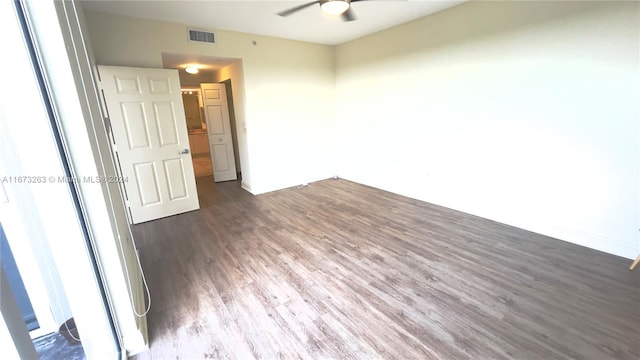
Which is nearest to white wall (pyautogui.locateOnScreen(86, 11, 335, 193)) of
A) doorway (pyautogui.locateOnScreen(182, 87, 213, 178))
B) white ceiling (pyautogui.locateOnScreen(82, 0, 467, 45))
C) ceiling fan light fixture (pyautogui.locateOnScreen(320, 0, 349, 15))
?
white ceiling (pyautogui.locateOnScreen(82, 0, 467, 45))

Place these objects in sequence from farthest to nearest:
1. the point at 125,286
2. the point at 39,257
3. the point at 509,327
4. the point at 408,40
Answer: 1. the point at 408,40
2. the point at 509,327
3. the point at 125,286
4. the point at 39,257

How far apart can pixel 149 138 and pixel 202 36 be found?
1.65 meters

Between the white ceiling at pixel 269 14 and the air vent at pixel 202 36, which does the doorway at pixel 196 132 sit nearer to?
the air vent at pixel 202 36

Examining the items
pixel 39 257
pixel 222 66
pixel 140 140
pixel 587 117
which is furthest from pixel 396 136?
pixel 39 257

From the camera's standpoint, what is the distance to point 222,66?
497 centimetres

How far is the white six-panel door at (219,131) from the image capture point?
5.44 meters

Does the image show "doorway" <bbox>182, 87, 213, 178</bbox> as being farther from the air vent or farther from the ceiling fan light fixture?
the ceiling fan light fixture

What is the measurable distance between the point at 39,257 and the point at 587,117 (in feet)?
13.9

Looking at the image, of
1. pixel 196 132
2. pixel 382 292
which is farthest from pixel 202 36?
pixel 196 132

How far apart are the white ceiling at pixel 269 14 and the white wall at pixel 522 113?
0.36 m

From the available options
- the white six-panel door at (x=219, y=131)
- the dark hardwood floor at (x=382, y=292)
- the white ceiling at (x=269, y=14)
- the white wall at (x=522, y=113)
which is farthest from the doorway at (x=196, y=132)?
the white wall at (x=522, y=113)

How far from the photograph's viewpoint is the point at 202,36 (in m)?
3.84

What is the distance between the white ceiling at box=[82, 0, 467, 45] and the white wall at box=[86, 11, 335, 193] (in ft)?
0.59

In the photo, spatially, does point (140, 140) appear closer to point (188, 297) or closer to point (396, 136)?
point (188, 297)
